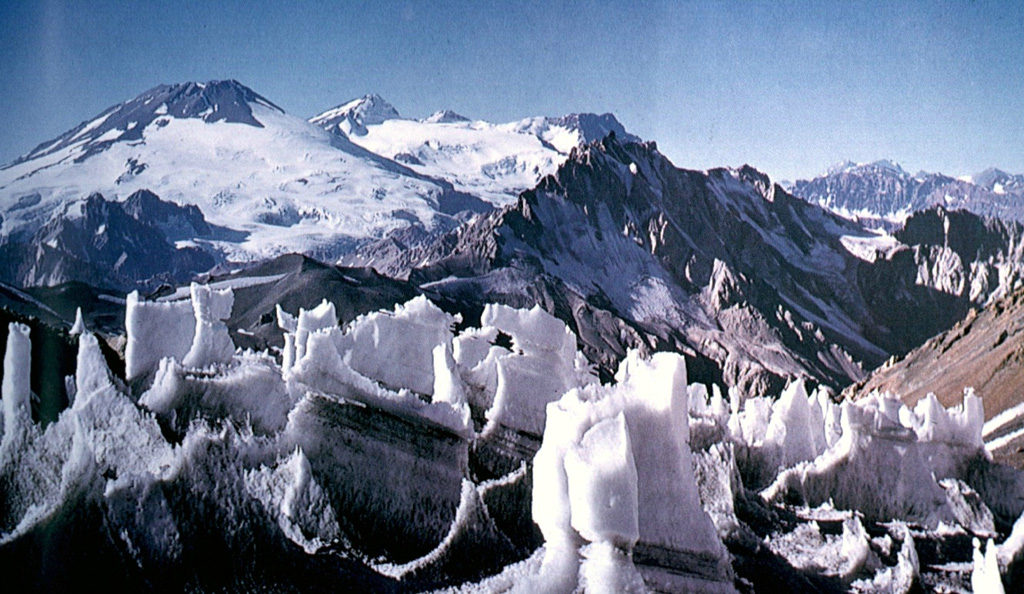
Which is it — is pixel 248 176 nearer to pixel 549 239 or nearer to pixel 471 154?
pixel 471 154

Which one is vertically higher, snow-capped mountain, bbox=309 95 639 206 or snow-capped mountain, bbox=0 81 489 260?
snow-capped mountain, bbox=309 95 639 206

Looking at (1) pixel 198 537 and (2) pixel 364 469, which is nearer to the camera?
(1) pixel 198 537

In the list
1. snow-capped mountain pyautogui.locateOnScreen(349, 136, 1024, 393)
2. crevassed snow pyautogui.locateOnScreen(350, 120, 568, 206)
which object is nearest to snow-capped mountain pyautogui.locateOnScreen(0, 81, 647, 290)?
crevassed snow pyautogui.locateOnScreen(350, 120, 568, 206)

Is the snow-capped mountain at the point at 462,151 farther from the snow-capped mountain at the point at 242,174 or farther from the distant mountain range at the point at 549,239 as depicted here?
the distant mountain range at the point at 549,239

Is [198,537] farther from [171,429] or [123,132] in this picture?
[123,132]

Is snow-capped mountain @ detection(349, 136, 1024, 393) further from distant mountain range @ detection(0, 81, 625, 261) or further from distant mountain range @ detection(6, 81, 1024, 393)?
distant mountain range @ detection(0, 81, 625, 261)

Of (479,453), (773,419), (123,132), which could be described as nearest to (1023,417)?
(773,419)
